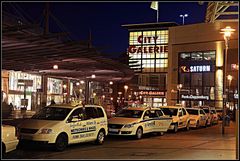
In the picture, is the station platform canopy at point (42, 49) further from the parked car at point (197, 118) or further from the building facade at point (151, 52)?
the building facade at point (151, 52)

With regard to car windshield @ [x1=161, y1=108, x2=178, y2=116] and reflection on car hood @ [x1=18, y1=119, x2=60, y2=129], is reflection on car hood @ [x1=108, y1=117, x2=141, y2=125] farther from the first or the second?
car windshield @ [x1=161, y1=108, x2=178, y2=116]

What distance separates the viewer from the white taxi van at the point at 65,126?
1502 cm

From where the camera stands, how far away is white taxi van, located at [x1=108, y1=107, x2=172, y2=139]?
2022cm

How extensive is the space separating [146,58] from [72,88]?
24866mm

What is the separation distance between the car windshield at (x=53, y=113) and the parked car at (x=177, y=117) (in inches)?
422

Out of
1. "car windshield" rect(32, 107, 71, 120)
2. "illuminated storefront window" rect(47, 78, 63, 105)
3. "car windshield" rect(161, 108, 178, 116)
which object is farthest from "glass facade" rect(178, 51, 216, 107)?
"car windshield" rect(32, 107, 71, 120)

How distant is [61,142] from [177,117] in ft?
42.4

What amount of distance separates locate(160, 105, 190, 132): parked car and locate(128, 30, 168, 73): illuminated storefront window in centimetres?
5127

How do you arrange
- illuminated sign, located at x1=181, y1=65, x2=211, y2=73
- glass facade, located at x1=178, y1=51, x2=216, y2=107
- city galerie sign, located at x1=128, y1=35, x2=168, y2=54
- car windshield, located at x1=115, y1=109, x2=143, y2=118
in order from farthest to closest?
city galerie sign, located at x1=128, y1=35, x2=168, y2=54 < illuminated sign, located at x1=181, y1=65, x2=211, y2=73 < glass facade, located at x1=178, y1=51, x2=216, y2=107 < car windshield, located at x1=115, y1=109, x2=143, y2=118

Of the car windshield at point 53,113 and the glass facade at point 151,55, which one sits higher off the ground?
the glass facade at point 151,55

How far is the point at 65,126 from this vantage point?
15.6m

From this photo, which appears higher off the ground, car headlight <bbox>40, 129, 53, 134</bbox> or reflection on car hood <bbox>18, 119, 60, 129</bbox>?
reflection on car hood <bbox>18, 119, 60, 129</bbox>

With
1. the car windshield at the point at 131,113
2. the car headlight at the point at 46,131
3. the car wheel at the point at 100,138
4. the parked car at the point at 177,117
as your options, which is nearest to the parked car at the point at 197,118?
the parked car at the point at 177,117

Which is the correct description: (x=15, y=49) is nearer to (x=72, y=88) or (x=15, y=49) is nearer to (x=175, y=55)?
(x=72, y=88)
